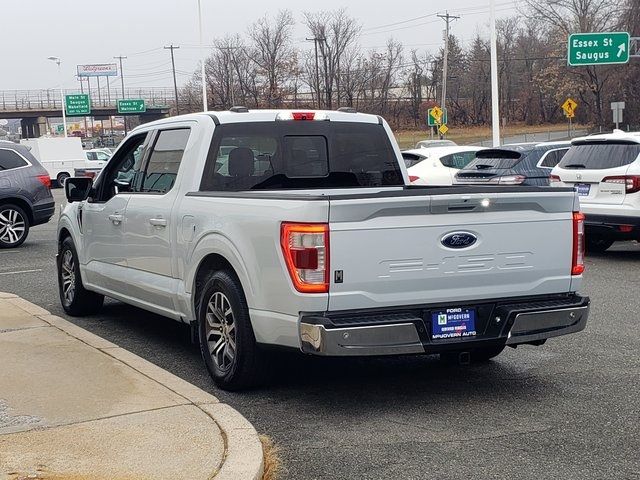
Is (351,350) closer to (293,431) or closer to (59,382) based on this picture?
(293,431)

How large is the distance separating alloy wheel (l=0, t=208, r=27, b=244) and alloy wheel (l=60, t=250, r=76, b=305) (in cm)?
774

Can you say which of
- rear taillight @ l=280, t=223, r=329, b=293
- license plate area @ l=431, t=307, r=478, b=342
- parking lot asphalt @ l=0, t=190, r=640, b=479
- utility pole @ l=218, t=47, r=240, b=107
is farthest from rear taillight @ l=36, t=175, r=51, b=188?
utility pole @ l=218, t=47, r=240, b=107

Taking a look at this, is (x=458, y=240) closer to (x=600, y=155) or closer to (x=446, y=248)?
(x=446, y=248)

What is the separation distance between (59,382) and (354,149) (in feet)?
9.51

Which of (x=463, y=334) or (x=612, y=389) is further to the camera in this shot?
(x=612, y=389)

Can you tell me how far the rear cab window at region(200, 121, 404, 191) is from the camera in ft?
22.8

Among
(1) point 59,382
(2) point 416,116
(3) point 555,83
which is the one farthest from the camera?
(2) point 416,116

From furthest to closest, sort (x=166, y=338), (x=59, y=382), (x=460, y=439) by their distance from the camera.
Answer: (x=166, y=338), (x=59, y=382), (x=460, y=439)

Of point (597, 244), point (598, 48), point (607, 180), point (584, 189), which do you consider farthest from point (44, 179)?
point (598, 48)

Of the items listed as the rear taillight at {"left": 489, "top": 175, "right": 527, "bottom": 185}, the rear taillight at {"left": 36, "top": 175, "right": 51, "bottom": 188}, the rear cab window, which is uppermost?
the rear cab window

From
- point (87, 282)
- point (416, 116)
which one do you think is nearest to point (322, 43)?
point (416, 116)

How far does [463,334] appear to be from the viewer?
572 cm

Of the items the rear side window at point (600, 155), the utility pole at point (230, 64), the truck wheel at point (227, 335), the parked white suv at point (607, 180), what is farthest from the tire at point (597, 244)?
the utility pole at point (230, 64)

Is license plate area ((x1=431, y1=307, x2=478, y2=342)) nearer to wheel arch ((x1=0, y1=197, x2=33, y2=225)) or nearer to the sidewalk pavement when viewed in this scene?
the sidewalk pavement
